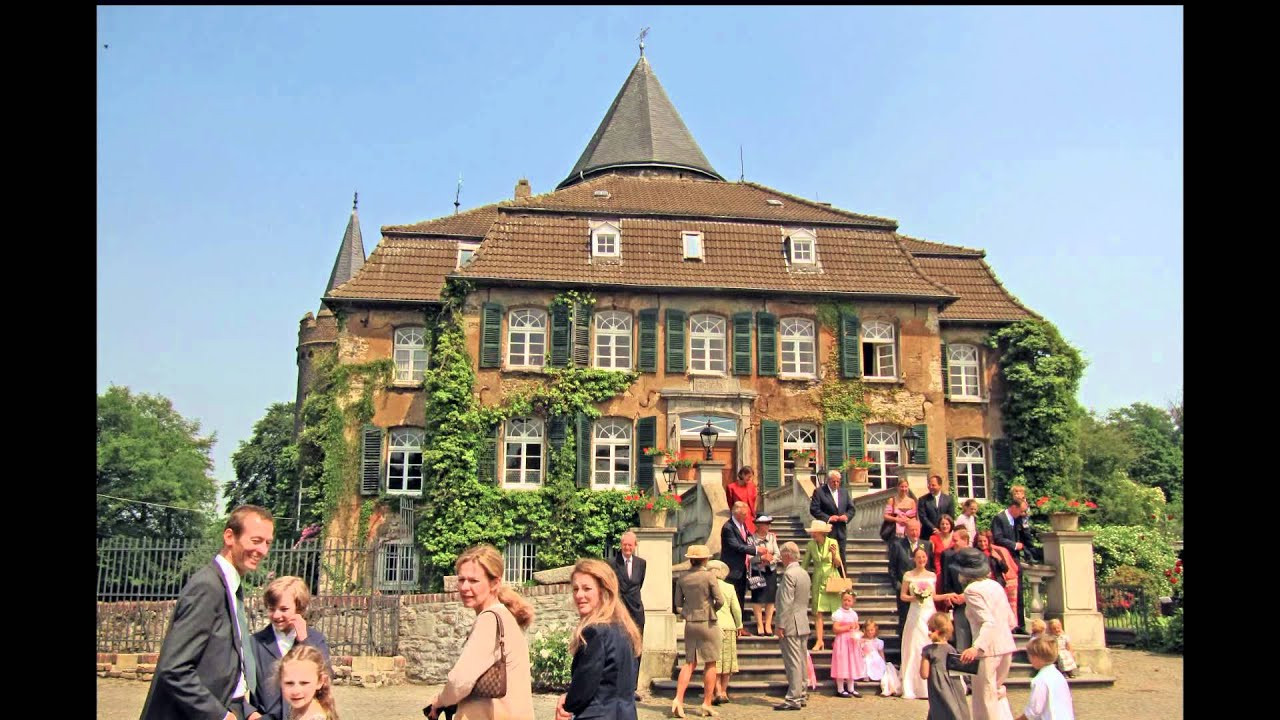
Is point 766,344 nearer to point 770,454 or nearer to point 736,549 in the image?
point 770,454

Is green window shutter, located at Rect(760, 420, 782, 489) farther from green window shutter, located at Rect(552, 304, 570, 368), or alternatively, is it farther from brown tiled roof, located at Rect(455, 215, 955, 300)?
green window shutter, located at Rect(552, 304, 570, 368)

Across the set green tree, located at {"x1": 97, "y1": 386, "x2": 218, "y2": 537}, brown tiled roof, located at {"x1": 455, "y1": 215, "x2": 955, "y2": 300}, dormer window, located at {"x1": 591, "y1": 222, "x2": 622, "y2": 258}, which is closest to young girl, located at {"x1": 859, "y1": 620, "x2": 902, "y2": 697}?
brown tiled roof, located at {"x1": 455, "y1": 215, "x2": 955, "y2": 300}

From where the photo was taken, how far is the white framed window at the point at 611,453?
24.5m

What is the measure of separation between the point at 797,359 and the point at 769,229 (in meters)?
3.65

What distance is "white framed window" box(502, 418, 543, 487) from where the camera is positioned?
24391mm

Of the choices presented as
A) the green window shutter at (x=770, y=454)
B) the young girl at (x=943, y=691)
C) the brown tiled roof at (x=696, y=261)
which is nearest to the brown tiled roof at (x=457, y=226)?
the brown tiled roof at (x=696, y=261)

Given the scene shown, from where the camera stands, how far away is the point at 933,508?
14.9 meters

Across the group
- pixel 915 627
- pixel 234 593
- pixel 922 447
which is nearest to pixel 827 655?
pixel 915 627

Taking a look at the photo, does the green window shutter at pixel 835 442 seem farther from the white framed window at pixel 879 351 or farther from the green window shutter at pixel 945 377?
the green window shutter at pixel 945 377

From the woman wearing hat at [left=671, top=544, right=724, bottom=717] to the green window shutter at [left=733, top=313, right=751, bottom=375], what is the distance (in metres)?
14.3

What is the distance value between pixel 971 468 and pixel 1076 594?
43.1ft
